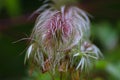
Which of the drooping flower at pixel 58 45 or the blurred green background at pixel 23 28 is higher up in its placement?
the drooping flower at pixel 58 45

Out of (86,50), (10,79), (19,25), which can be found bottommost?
(10,79)

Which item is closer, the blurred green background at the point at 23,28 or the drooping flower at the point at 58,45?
the drooping flower at the point at 58,45

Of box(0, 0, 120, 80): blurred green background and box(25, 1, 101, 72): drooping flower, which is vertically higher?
box(25, 1, 101, 72): drooping flower

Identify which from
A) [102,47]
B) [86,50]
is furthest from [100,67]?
[86,50]

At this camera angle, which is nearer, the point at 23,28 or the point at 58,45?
the point at 58,45

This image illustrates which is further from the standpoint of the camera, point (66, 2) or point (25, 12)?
point (25, 12)

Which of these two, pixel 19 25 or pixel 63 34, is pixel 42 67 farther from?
pixel 19 25

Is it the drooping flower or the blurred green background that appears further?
the blurred green background

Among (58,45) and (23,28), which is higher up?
(58,45)
